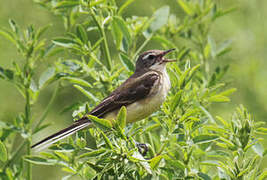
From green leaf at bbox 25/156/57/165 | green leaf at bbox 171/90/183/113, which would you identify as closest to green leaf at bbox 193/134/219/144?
green leaf at bbox 171/90/183/113

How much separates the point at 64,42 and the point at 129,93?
82 cm

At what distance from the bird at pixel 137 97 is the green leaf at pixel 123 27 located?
312 millimetres

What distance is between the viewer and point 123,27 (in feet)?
10.6

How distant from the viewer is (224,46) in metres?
3.91

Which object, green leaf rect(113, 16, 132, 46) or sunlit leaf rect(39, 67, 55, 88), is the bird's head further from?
sunlit leaf rect(39, 67, 55, 88)

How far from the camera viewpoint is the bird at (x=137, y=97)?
3.20 m

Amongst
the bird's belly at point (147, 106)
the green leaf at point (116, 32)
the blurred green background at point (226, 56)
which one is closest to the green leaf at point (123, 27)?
the green leaf at point (116, 32)

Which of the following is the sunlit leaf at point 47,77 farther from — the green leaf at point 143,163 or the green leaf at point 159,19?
the green leaf at point 143,163

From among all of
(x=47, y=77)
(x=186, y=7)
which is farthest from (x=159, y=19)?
(x=47, y=77)

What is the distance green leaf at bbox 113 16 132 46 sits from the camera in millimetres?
3168

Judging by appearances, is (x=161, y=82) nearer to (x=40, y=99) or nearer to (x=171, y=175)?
(x=171, y=175)

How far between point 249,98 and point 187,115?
2.63 m

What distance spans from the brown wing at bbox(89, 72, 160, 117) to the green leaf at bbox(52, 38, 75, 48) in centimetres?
47

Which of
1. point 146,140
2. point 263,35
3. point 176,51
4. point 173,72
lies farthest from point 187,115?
point 263,35
